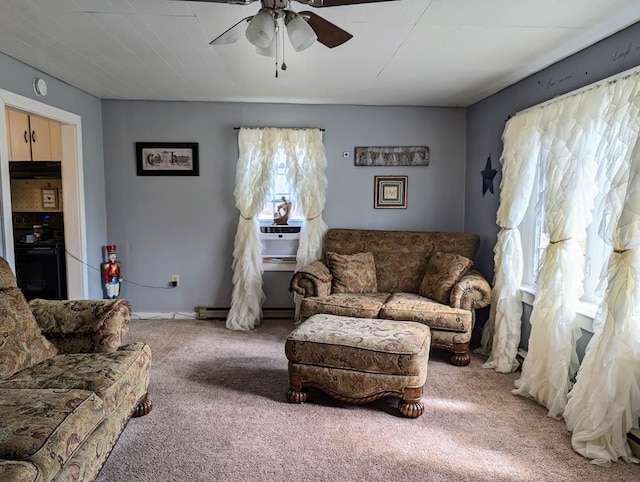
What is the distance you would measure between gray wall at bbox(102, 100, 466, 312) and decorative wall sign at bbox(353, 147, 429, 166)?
0.07m

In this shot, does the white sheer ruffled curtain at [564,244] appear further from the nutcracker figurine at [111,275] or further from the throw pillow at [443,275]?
the nutcracker figurine at [111,275]

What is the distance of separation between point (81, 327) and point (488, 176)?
12.0ft

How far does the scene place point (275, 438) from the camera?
2.32 meters

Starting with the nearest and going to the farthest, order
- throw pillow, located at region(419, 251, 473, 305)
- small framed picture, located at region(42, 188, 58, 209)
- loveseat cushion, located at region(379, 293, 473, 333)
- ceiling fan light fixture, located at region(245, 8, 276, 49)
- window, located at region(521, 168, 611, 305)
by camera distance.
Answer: ceiling fan light fixture, located at region(245, 8, 276, 49) → window, located at region(521, 168, 611, 305) → loveseat cushion, located at region(379, 293, 473, 333) → throw pillow, located at region(419, 251, 473, 305) → small framed picture, located at region(42, 188, 58, 209)

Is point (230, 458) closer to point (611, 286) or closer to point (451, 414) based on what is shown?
point (451, 414)

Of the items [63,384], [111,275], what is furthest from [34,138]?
[63,384]

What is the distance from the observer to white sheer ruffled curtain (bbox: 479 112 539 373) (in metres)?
3.23

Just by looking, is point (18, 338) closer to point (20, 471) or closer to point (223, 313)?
point (20, 471)

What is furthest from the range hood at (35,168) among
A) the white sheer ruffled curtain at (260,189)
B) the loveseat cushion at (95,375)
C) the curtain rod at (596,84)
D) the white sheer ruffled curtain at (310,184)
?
the curtain rod at (596,84)

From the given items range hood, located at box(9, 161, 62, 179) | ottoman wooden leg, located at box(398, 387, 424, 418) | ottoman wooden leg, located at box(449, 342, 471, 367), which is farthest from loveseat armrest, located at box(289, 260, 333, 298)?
range hood, located at box(9, 161, 62, 179)

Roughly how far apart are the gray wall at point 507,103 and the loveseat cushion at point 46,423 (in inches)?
127

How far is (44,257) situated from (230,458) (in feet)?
10.0

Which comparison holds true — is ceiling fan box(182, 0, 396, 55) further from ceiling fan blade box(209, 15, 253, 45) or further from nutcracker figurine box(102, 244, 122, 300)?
nutcracker figurine box(102, 244, 122, 300)

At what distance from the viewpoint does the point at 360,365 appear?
2.58m
